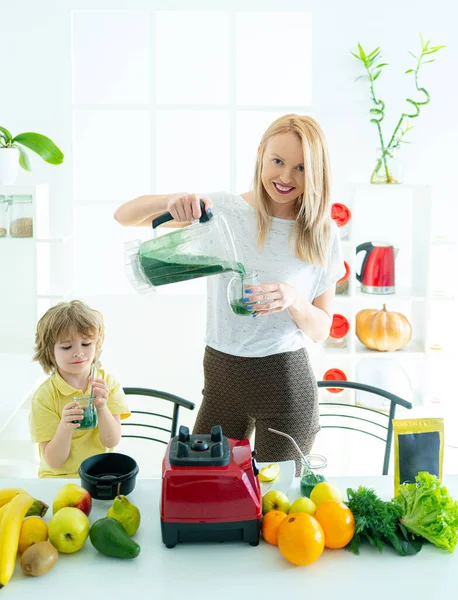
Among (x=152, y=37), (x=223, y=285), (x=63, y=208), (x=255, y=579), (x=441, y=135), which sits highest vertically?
(x=152, y=37)

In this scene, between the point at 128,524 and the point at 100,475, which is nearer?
the point at 128,524

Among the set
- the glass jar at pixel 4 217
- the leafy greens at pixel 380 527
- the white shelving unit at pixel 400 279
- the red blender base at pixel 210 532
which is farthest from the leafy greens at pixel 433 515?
the glass jar at pixel 4 217

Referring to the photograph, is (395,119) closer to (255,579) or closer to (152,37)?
(152,37)

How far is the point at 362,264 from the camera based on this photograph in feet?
12.0

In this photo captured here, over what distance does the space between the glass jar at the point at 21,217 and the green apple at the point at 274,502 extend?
200 centimetres

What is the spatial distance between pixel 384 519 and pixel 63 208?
2.59m

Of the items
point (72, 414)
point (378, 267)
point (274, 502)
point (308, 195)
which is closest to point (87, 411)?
point (72, 414)

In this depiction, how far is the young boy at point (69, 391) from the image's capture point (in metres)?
2.00

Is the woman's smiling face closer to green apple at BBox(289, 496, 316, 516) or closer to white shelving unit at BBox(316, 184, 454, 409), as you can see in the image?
green apple at BBox(289, 496, 316, 516)

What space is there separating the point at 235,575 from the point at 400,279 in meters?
2.69

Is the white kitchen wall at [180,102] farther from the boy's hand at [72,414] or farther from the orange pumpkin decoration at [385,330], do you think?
the boy's hand at [72,414]

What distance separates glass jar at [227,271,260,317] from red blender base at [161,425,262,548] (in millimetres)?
333

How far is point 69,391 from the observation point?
2.04m

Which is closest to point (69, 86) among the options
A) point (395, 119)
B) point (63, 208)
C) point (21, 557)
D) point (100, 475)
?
point (63, 208)
